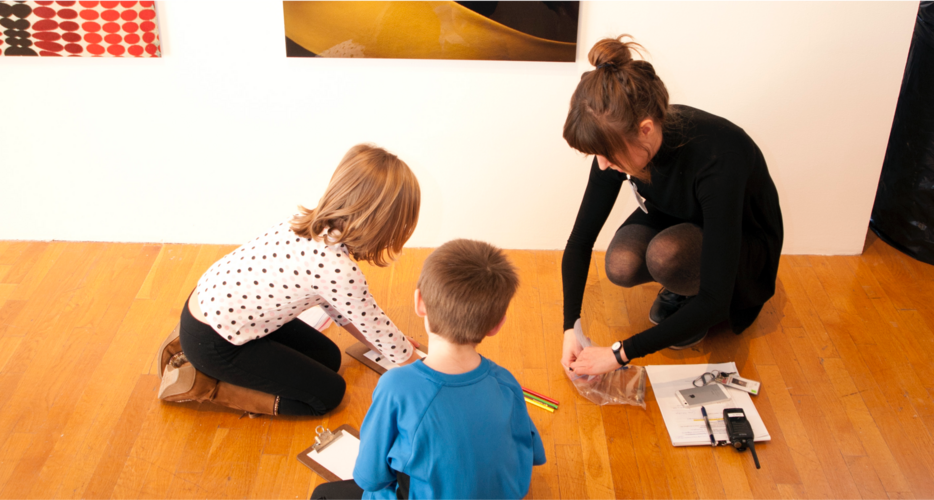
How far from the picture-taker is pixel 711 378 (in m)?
1.81

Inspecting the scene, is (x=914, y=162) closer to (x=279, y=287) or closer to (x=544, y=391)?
(x=544, y=391)

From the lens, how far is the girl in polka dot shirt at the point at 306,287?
1403mm

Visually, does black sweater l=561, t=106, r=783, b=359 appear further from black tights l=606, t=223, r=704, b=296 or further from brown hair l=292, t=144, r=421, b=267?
brown hair l=292, t=144, r=421, b=267

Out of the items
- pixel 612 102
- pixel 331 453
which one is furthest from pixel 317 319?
pixel 612 102

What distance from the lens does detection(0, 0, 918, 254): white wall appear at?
2021 mm

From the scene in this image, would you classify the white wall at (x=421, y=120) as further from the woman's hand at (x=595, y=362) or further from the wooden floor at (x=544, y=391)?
the woman's hand at (x=595, y=362)

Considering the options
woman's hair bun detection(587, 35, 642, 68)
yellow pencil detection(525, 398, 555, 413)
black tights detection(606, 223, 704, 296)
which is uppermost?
woman's hair bun detection(587, 35, 642, 68)

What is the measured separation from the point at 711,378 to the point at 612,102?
2.91 feet

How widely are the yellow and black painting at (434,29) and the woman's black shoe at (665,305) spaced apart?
0.80m

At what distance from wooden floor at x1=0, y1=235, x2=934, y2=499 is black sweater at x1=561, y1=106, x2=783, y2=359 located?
0.91ft

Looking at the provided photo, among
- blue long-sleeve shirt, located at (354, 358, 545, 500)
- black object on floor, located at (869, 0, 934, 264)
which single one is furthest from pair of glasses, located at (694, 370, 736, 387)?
black object on floor, located at (869, 0, 934, 264)

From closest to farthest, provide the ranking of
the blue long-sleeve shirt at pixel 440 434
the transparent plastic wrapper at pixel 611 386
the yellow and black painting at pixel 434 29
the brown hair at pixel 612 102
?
the blue long-sleeve shirt at pixel 440 434 → the brown hair at pixel 612 102 → the transparent plastic wrapper at pixel 611 386 → the yellow and black painting at pixel 434 29

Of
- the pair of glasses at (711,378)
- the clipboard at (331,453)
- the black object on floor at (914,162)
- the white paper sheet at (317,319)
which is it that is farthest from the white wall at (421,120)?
the clipboard at (331,453)

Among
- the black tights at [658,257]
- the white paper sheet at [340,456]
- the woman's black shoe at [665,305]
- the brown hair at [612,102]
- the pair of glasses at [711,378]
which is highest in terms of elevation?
the brown hair at [612,102]
